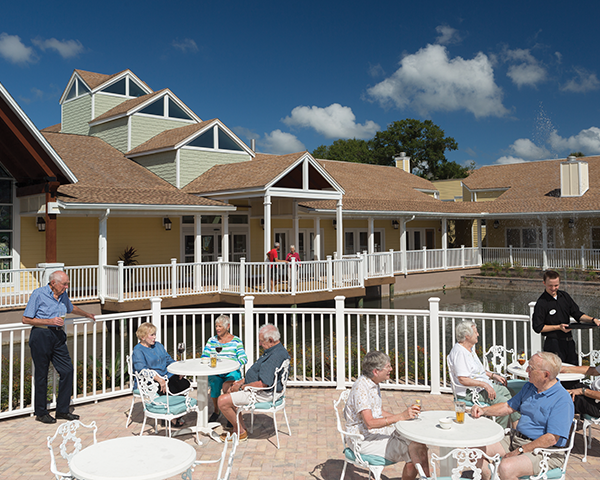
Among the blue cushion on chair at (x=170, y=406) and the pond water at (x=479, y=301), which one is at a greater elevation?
the blue cushion on chair at (x=170, y=406)

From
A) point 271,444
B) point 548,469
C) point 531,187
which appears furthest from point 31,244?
point 531,187

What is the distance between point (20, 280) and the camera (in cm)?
1485

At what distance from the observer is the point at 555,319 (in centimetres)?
565

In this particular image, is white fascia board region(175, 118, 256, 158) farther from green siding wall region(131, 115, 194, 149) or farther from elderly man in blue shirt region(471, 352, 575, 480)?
elderly man in blue shirt region(471, 352, 575, 480)

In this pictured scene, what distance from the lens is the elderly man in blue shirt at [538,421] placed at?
3703 millimetres

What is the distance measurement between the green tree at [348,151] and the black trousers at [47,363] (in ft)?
190

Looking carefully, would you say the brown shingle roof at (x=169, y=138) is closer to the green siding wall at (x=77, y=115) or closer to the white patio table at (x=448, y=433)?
the green siding wall at (x=77, y=115)

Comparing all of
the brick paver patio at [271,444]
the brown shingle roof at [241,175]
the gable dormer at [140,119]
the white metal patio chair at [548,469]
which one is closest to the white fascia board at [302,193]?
the brown shingle roof at [241,175]

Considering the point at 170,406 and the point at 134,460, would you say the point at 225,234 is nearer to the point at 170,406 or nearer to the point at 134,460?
the point at 170,406

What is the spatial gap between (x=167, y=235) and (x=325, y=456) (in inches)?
601

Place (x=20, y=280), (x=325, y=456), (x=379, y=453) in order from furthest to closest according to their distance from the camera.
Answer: (x=20, y=280) → (x=325, y=456) → (x=379, y=453)

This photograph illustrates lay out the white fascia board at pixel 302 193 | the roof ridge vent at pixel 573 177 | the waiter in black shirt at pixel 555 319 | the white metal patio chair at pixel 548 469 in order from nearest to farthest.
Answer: the white metal patio chair at pixel 548 469 < the waiter in black shirt at pixel 555 319 < the white fascia board at pixel 302 193 < the roof ridge vent at pixel 573 177

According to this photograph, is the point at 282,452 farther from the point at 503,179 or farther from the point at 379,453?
the point at 503,179

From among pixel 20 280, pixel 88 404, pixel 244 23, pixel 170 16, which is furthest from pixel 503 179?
pixel 88 404
